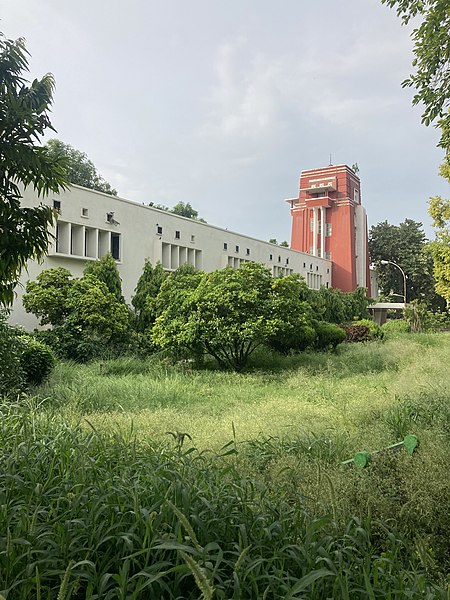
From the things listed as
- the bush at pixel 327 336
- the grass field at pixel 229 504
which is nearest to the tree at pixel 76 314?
the bush at pixel 327 336

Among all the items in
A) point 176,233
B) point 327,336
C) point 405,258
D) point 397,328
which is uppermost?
point 405,258

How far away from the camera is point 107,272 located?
15.5 meters

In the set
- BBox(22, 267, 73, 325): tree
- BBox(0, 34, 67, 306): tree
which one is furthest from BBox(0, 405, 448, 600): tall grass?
BBox(22, 267, 73, 325): tree

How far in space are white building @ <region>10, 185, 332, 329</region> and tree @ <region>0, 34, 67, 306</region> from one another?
975cm

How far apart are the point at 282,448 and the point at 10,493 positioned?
244 centimetres

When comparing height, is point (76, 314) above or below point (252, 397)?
above

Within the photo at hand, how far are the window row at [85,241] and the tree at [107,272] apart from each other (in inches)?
36.3

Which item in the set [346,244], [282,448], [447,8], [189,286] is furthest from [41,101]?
[346,244]

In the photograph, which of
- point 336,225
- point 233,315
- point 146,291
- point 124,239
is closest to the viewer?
point 233,315

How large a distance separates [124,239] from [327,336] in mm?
8227

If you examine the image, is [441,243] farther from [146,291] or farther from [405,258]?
[405,258]

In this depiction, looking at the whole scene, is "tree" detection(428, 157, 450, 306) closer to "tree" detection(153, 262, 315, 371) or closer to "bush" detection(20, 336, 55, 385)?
"tree" detection(153, 262, 315, 371)

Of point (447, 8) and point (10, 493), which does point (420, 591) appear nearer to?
Result: point (10, 493)

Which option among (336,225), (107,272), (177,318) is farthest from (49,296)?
(336,225)
